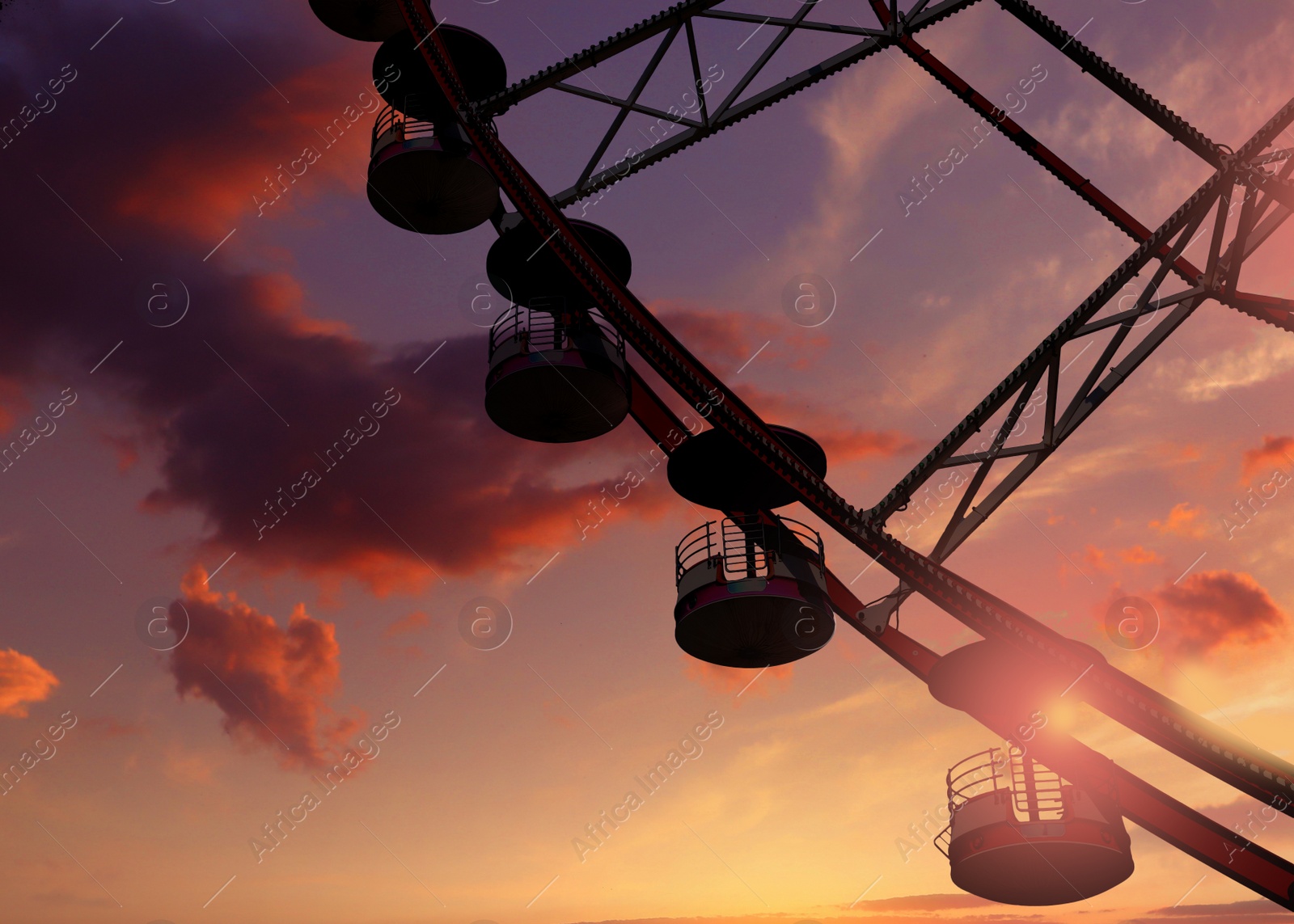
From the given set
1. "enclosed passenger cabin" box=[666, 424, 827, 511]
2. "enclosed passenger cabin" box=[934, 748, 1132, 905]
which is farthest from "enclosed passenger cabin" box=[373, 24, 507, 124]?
"enclosed passenger cabin" box=[934, 748, 1132, 905]

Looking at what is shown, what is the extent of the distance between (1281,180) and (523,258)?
13.8m

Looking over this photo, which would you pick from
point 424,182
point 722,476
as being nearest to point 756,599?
point 722,476

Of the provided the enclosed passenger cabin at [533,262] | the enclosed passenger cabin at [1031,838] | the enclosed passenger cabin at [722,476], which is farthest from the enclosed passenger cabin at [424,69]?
the enclosed passenger cabin at [1031,838]

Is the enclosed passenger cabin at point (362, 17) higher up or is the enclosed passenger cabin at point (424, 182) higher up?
the enclosed passenger cabin at point (362, 17)

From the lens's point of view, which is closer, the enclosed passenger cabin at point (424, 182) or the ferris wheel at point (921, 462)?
the ferris wheel at point (921, 462)

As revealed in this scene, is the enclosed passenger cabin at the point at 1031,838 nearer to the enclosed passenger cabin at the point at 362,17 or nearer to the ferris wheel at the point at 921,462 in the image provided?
the ferris wheel at the point at 921,462

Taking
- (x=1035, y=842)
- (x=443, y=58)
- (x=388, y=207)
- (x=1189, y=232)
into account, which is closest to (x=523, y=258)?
(x=388, y=207)

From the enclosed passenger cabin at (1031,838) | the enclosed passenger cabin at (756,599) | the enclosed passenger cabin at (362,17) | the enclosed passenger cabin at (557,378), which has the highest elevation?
the enclosed passenger cabin at (362,17)

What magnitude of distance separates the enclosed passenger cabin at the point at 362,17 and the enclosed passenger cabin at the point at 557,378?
28.1 ft

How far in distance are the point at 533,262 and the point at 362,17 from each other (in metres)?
7.36

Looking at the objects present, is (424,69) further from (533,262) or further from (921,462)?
(921,462)

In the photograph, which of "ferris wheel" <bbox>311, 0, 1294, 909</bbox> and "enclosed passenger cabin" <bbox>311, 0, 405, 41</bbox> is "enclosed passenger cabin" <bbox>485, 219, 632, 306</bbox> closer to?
"ferris wheel" <bbox>311, 0, 1294, 909</bbox>

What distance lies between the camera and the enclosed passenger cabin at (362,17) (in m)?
23.6

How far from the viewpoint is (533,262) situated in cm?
2203
